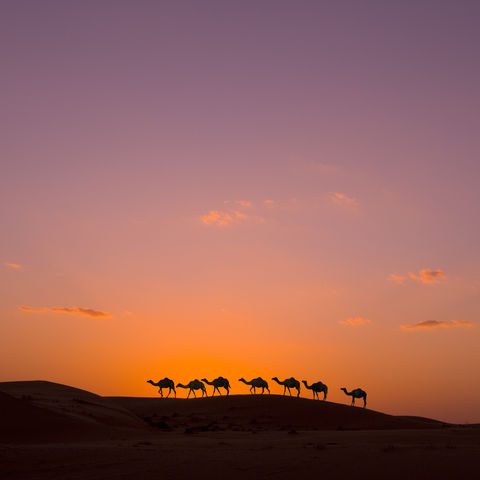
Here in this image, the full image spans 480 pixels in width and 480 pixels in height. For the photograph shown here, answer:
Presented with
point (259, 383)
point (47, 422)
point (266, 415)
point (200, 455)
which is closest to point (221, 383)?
point (259, 383)

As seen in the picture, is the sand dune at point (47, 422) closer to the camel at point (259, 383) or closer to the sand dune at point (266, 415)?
the sand dune at point (266, 415)

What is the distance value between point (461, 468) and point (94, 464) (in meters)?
8.33

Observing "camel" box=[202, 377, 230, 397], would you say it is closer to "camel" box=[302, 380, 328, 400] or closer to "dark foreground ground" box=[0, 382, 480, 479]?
"camel" box=[302, 380, 328, 400]

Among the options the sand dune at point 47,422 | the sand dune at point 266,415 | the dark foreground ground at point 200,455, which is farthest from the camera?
the sand dune at point 266,415

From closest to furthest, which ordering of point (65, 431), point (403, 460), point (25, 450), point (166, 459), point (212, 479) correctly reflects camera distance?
point (212, 479) < point (403, 460) < point (166, 459) < point (25, 450) < point (65, 431)

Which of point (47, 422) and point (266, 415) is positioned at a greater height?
point (47, 422)

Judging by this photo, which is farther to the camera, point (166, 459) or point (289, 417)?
point (289, 417)

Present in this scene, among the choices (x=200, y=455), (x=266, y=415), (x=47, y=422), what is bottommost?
(x=266, y=415)

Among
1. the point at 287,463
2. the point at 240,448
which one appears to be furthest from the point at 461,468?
the point at 240,448

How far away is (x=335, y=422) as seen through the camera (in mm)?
35156

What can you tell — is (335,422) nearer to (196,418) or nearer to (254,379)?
(196,418)

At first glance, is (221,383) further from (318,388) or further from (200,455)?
(200,455)

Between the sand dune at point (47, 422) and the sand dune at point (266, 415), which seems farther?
the sand dune at point (266, 415)

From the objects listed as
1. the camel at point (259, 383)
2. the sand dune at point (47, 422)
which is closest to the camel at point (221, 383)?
the camel at point (259, 383)
